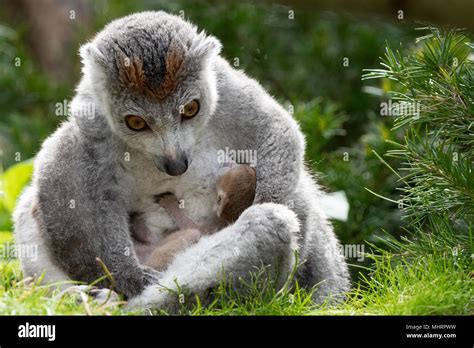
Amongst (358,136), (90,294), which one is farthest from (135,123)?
(358,136)

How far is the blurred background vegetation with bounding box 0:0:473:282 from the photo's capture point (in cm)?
1107

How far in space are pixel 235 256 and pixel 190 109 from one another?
1.29m

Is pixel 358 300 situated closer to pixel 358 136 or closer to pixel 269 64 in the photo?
pixel 358 136

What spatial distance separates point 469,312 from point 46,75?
35.9 ft

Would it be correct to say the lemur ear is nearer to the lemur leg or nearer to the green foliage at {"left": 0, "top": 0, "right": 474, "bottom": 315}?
the green foliage at {"left": 0, "top": 0, "right": 474, "bottom": 315}

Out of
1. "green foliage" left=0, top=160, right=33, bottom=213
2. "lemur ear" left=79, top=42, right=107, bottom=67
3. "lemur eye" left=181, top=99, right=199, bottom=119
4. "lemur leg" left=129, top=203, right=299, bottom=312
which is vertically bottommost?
"lemur leg" left=129, top=203, right=299, bottom=312

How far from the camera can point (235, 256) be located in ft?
20.1

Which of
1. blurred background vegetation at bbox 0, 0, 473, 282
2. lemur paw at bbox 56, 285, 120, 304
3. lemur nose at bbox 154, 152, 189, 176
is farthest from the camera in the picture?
blurred background vegetation at bbox 0, 0, 473, 282

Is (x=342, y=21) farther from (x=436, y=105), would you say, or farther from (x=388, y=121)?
(x=436, y=105)

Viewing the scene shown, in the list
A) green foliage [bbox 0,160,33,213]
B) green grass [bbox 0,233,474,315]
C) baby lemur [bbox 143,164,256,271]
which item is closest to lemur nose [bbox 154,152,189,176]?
baby lemur [bbox 143,164,256,271]

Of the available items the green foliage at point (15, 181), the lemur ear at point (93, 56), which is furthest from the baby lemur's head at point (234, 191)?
the green foliage at point (15, 181)

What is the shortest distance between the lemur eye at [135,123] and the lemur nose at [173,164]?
297 millimetres

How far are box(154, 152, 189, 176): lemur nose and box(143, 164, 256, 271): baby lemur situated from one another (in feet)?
1.98

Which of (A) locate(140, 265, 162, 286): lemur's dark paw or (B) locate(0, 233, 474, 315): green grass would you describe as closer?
(B) locate(0, 233, 474, 315): green grass
